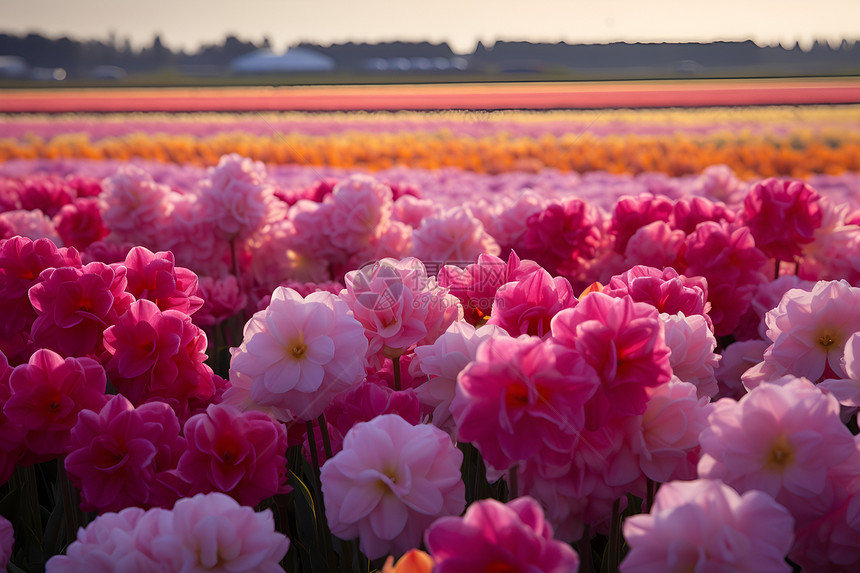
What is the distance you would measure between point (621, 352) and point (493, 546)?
1.20ft

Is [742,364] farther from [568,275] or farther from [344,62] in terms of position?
[344,62]

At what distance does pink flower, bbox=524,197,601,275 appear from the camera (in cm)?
228

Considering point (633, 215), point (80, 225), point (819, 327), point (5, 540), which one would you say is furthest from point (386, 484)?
point (80, 225)

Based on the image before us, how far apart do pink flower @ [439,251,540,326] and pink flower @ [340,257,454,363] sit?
5.1 inches

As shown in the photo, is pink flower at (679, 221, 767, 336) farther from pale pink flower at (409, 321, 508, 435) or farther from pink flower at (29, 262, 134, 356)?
pink flower at (29, 262, 134, 356)

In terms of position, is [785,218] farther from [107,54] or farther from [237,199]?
[107,54]

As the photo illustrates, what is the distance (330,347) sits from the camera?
3.76 ft

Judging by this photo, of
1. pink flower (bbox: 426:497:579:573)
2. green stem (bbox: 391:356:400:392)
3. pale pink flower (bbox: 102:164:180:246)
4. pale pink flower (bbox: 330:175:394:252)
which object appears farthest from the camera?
pale pink flower (bbox: 102:164:180:246)

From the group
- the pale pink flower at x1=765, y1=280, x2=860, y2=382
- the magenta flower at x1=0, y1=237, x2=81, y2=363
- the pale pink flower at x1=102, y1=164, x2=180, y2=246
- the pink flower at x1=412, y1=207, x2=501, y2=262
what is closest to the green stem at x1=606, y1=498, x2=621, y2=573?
the pale pink flower at x1=765, y1=280, x2=860, y2=382

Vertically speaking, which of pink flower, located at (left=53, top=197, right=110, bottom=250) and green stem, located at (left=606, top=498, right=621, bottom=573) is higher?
pink flower, located at (left=53, top=197, right=110, bottom=250)

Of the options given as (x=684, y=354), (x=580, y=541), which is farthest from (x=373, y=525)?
(x=684, y=354)

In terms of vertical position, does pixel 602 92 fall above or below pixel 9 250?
above

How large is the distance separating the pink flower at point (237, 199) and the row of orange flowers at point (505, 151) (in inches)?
158

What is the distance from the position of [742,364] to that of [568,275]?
737mm
